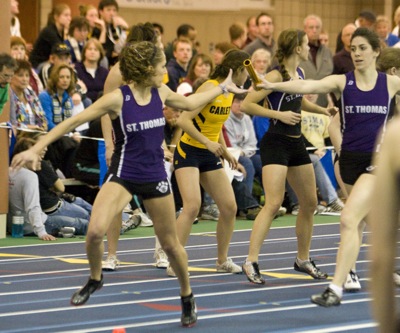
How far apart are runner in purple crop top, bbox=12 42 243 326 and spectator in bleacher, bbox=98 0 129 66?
26.1 ft

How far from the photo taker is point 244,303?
24.2ft

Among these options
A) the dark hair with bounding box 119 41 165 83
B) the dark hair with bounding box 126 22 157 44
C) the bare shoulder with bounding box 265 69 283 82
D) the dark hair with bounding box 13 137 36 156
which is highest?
the dark hair with bounding box 126 22 157 44

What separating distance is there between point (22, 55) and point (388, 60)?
18.0 feet

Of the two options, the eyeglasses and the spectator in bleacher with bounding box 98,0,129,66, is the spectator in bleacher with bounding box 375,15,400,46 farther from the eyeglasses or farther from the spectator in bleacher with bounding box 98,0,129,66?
the eyeglasses

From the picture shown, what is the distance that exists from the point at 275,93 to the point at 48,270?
2376 millimetres

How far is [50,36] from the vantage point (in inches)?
551

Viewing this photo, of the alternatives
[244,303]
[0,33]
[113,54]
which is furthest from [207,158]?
[113,54]

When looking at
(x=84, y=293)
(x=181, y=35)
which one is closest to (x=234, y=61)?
(x=84, y=293)

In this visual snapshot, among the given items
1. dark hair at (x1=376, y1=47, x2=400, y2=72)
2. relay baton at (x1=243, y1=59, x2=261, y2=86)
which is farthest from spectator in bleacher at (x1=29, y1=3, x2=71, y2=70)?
relay baton at (x1=243, y1=59, x2=261, y2=86)

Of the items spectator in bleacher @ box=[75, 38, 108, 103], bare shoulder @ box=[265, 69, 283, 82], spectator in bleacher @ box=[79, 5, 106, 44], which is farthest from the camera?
spectator in bleacher @ box=[79, 5, 106, 44]

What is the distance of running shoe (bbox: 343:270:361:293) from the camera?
7.89 metres

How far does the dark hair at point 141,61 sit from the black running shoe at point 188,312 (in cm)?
143

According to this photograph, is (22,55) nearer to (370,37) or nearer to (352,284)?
(370,37)

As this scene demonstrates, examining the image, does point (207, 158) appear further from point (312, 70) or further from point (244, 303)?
point (312, 70)
